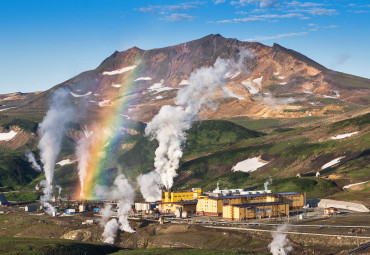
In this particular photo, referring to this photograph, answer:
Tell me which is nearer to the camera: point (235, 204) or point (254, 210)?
point (254, 210)

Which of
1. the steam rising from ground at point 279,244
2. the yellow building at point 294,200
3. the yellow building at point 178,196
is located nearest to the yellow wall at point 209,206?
the yellow building at point 294,200

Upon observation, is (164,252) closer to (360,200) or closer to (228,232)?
(228,232)

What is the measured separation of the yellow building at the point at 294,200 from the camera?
168m

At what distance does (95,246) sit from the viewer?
129875 mm

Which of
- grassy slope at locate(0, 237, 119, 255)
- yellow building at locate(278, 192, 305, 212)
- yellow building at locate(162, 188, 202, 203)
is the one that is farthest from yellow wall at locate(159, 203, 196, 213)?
grassy slope at locate(0, 237, 119, 255)

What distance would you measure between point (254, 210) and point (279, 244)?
114 ft

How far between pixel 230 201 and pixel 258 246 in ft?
141

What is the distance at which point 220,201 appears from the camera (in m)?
165

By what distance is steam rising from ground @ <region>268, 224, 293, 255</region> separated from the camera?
376 ft

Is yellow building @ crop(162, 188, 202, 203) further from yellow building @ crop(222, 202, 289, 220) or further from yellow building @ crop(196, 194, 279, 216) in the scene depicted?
yellow building @ crop(222, 202, 289, 220)

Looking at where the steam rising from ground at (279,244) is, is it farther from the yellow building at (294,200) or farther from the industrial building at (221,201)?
the yellow building at (294,200)

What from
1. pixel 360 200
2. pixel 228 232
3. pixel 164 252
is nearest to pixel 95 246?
pixel 164 252

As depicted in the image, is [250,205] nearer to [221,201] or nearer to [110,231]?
[221,201]

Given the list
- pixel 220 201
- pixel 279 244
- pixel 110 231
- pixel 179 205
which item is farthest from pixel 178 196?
pixel 279 244
